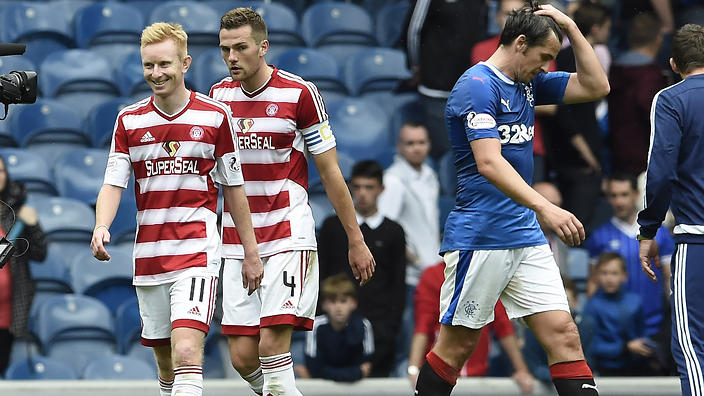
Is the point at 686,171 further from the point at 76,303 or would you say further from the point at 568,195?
the point at 76,303

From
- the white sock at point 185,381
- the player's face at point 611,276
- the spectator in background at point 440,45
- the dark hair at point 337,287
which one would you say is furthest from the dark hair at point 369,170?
the white sock at point 185,381

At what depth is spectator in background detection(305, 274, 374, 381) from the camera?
8.42m

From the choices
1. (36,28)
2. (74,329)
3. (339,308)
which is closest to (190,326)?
(339,308)

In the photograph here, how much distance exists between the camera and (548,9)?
599cm

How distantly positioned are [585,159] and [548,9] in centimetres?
416

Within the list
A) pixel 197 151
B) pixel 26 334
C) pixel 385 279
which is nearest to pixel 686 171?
pixel 197 151

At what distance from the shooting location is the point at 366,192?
8.91m

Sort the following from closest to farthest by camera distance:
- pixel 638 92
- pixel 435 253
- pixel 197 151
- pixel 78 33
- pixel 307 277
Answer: pixel 197 151 → pixel 307 277 → pixel 435 253 → pixel 638 92 → pixel 78 33

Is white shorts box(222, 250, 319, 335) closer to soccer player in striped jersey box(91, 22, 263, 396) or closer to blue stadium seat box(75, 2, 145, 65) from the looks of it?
soccer player in striped jersey box(91, 22, 263, 396)

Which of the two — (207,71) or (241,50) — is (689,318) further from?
(207,71)

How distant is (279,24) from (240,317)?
221 inches

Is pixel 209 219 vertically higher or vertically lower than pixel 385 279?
higher

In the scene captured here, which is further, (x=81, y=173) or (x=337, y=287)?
(x=81, y=173)

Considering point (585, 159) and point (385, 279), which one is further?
point (585, 159)
